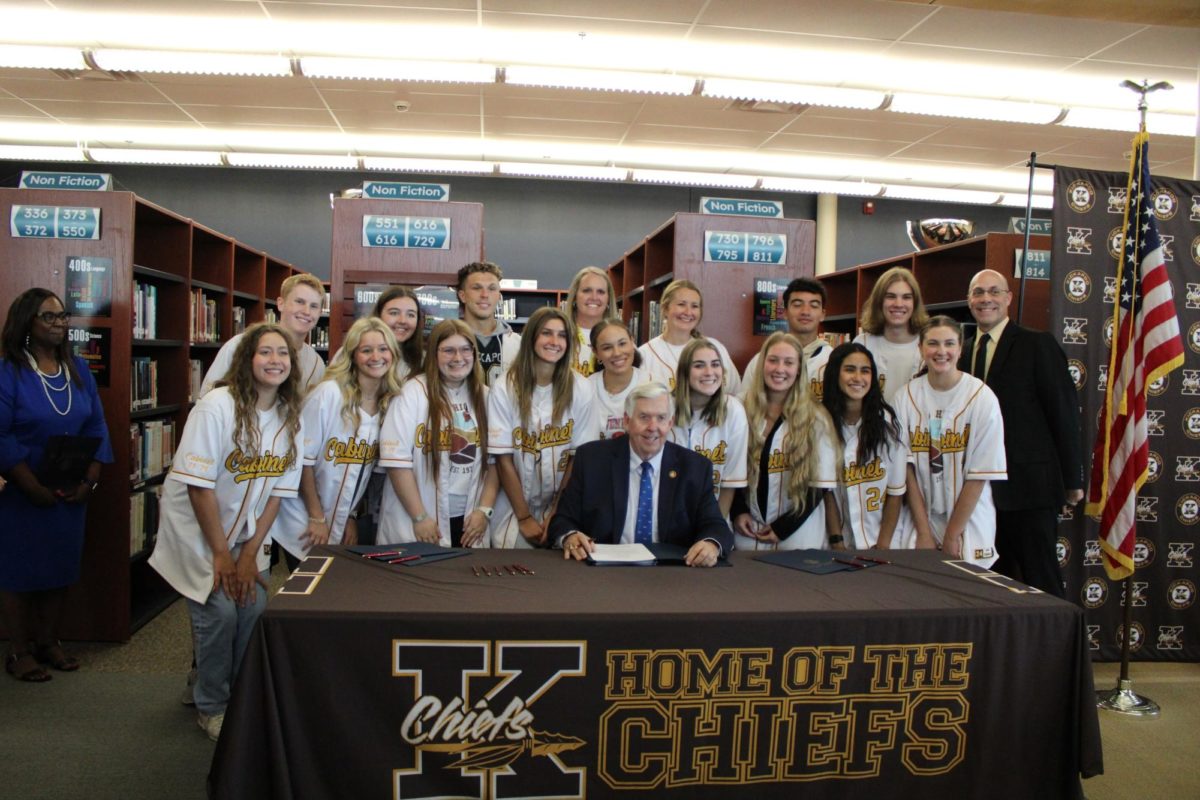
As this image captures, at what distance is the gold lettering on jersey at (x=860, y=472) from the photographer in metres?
3.25

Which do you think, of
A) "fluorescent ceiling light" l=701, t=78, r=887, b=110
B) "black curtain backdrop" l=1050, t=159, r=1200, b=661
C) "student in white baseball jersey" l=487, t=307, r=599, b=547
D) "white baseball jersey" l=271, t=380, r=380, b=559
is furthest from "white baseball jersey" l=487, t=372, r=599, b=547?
"fluorescent ceiling light" l=701, t=78, r=887, b=110

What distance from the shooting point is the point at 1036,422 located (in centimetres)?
358

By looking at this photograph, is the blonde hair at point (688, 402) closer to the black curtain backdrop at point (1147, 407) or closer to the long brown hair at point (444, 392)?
the long brown hair at point (444, 392)

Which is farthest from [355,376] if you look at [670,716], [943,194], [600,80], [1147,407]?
[943,194]

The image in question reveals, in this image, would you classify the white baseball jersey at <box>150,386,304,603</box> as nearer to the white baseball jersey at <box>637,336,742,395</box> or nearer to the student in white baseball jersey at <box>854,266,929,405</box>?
the white baseball jersey at <box>637,336,742,395</box>

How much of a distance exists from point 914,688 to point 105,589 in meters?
3.87

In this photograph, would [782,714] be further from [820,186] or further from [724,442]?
[820,186]

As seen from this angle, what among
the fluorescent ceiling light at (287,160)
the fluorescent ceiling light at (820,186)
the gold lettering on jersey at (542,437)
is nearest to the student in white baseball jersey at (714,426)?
the gold lettering on jersey at (542,437)

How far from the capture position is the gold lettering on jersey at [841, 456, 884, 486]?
3.25 metres

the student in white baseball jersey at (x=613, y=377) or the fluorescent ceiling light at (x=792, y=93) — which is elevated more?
the fluorescent ceiling light at (x=792, y=93)

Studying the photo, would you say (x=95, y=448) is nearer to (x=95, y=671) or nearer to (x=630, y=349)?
(x=95, y=671)

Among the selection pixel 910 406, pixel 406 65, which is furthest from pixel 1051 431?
pixel 406 65

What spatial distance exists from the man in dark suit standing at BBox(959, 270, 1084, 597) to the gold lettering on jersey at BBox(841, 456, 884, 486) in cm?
71

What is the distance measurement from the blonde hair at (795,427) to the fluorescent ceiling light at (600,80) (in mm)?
3826
